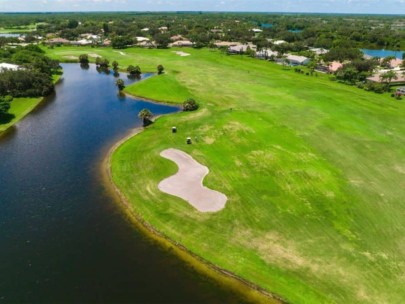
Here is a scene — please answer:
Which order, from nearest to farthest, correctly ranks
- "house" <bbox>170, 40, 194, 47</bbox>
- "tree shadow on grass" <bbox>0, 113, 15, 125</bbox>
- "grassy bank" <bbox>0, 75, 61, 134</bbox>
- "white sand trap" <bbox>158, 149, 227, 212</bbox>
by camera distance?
"white sand trap" <bbox>158, 149, 227, 212</bbox> → "grassy bank" <bbox>0, 75, 61, 134</bbox> → "tree shadow on grass" <bbox>0, 113, 15, 125</bbox> → "house" <bbox>170, 40, 194, 47</bbox>

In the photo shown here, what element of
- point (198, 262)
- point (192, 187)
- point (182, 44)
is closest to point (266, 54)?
point (182, 44)

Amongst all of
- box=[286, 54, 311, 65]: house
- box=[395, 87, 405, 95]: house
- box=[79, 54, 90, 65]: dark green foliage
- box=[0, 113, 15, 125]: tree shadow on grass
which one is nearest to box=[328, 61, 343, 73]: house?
box=[286, 54, 311, 65]: house

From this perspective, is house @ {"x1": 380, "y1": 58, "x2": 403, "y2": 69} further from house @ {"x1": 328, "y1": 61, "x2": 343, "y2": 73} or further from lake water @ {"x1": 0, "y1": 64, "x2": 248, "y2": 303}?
lake water @ {"x1": 0, "y1": 64, "x2": 248, "y2": 303}

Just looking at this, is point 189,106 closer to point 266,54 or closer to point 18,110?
point 18,110

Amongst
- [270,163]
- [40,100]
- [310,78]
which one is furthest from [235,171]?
[310,78]

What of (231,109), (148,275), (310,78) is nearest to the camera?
(148,275)

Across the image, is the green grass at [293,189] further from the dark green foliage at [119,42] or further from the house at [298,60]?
the dark green foliage at [119,42]

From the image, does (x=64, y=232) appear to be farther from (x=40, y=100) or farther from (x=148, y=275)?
(x=40, y=100)
